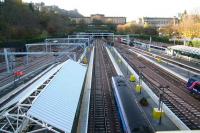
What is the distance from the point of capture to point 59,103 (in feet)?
69.9

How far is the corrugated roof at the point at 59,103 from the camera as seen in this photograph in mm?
17906

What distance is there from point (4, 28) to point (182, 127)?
Result: 216 feet

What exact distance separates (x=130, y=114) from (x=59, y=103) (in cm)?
597

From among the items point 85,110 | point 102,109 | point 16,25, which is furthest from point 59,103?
point 16,25

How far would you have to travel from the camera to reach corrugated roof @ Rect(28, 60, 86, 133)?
1791 centimetres

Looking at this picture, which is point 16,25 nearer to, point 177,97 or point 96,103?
point 96,103

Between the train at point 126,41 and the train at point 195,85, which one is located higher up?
the train at point 126,41

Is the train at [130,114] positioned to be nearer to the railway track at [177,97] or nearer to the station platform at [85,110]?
the station platform at [85,110]

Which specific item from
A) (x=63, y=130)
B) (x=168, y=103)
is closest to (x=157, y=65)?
(x=168, y=103)

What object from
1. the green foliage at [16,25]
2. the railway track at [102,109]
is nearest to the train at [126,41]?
the green foliage at [16,25]

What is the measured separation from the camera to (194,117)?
29.8m

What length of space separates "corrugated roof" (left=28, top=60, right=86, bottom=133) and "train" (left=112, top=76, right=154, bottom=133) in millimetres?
3984

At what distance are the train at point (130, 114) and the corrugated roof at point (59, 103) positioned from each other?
3984 millimetres

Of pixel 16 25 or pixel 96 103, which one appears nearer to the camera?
pixel 96 103
